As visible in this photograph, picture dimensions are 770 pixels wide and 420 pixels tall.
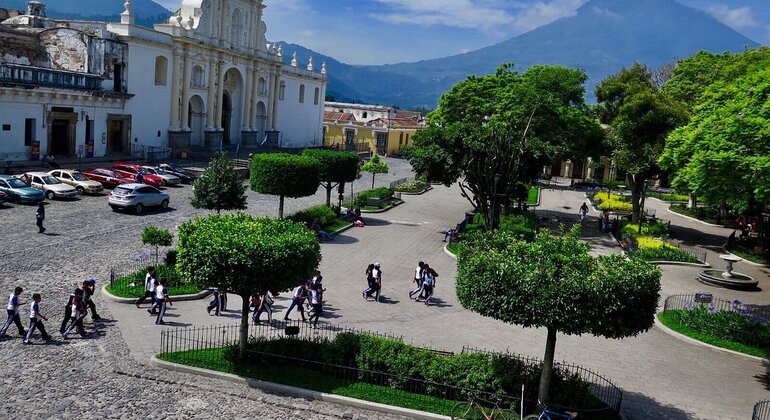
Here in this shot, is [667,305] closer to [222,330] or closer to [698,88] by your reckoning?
[222,330]

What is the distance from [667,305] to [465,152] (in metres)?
13.1

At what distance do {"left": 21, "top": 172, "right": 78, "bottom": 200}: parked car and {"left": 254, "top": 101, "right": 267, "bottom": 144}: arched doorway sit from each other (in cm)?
3611

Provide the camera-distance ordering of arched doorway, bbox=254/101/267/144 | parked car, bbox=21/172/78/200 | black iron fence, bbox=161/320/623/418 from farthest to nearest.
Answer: arched doorway, bbox=254/101/267/144 < parked car, bbox=21/172/78/200 < black iron fence, bbox=161/320/623/418

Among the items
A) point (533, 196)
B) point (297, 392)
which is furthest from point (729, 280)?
point (533, 196)

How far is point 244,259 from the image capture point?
13438 mm

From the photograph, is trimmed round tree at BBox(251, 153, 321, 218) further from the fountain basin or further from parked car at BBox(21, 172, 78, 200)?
the fountain basin

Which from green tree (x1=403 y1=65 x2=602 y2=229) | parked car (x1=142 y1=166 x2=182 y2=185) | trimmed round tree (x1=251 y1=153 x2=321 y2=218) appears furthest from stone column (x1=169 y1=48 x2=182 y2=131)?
trimmed round tree (x1=251 y1=153 x2=321 y2=218)

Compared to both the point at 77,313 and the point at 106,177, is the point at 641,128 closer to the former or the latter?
the point at 106,177

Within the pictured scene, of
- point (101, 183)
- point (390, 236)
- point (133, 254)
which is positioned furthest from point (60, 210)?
point (390, 236)

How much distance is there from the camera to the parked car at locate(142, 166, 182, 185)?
41.1 m

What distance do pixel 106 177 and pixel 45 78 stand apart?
358 inches

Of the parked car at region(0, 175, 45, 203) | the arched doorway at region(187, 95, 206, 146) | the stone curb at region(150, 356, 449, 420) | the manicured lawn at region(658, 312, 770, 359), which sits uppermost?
the arched doorway at region(187, 95, 206, 146)

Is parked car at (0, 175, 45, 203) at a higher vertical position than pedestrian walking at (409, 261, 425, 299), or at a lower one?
higher

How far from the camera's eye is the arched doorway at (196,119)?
57.8 metres
